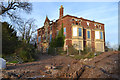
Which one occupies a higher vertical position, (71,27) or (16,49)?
(71,27)

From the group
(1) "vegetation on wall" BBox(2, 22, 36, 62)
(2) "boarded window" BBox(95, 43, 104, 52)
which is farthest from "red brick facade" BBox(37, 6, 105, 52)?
(1) "vegetation on wall" BBox(2, 22, 36, 62)

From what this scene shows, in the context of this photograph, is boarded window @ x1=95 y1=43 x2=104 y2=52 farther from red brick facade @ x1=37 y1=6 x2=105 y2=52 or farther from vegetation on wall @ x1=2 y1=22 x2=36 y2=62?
vegetation on wall @ x1=2 y1=22 x2=36 y2=62

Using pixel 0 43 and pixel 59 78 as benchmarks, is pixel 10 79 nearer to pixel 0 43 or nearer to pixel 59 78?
pixel 59 78

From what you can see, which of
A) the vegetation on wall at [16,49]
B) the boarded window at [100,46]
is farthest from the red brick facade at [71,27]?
the vegetation on wall at [16,49]

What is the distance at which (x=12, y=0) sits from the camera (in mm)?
14844

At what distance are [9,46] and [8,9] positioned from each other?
5.96 meters

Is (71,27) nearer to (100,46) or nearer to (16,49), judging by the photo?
(100,46)

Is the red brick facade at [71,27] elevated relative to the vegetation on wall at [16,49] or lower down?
elevated

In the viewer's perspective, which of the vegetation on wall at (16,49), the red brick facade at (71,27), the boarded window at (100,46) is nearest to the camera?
the vegetation on wall at (16,49)

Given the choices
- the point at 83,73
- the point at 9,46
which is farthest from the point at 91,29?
the point at 83,73

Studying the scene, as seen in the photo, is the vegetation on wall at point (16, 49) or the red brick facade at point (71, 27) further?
the red brick facade at point (71, 27)

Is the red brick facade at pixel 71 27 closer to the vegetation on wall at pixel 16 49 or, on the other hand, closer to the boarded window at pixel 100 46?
the boarded window at pixel 100 46

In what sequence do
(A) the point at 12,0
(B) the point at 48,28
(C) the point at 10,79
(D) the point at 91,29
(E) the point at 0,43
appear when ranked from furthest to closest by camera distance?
(B) the point at 48,28, (D) the point at 91,29, (E) the point at 0,43, (A) the point at 12,0, (C) the point at 10,79

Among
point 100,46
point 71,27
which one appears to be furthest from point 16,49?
point 100,46
